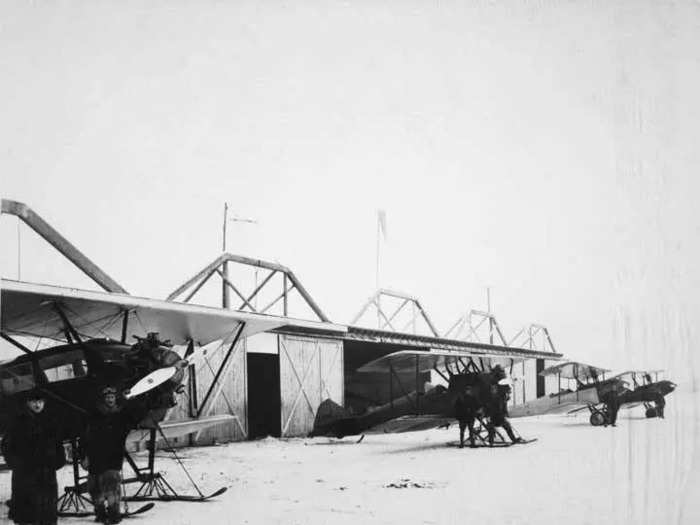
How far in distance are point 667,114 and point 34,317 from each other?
25.7 feet

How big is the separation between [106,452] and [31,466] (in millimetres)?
695

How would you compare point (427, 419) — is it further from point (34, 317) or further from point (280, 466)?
point (34, 317)

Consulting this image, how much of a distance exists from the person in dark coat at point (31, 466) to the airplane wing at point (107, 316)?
1.21 meters

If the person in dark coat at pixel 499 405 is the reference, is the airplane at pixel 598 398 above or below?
below

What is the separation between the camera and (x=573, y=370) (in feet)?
72.7

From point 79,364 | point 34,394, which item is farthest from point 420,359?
point 34,394

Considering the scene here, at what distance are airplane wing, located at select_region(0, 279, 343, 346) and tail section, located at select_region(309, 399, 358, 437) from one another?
7.47m

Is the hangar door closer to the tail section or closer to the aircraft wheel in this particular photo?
the tail section

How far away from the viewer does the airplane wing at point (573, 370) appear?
21.1 metres

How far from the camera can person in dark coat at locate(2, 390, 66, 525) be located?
20.3 ft

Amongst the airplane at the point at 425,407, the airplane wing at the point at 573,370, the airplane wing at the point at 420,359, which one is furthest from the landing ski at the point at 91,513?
the airplane wing at the point at 573,370

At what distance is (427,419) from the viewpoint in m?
15.9

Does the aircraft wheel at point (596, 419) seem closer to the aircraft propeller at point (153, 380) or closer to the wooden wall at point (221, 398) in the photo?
the wooden wall at point (221, 398)

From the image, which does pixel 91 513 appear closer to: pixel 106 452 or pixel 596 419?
pixel 106 452
